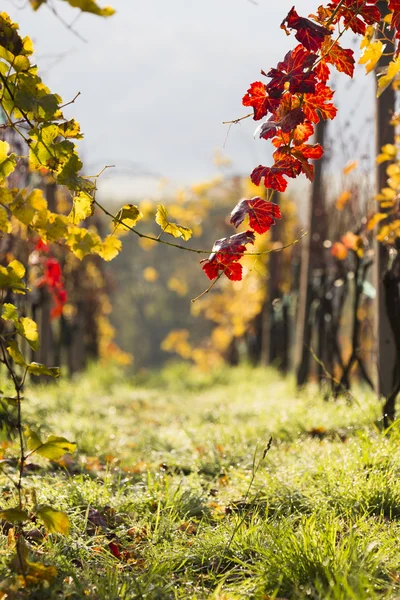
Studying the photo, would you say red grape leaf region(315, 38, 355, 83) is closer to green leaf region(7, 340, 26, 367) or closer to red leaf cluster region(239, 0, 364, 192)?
red leaf cluster region(239, 0, 364, 192)

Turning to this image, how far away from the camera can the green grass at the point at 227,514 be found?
171 centimetres

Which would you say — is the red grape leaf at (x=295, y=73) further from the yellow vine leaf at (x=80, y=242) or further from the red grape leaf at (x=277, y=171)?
the yellow vine leaf at (x=80, y=242)

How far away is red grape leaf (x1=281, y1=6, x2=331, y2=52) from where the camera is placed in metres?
1.78

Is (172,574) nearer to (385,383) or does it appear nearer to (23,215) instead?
(23,215)

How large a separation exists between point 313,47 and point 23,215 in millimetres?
958

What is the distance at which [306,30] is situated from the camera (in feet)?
5.86

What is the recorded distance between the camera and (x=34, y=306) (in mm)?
5574

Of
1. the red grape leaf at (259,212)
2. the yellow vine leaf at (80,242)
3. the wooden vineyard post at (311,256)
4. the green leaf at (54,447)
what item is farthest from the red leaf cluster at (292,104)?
the wooden vineyard post at (311,256)

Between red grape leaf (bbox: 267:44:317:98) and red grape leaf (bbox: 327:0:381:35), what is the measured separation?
250 mm

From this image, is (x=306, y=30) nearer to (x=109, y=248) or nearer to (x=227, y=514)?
(x=109, y=248)

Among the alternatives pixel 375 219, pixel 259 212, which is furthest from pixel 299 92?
pixel 375 219

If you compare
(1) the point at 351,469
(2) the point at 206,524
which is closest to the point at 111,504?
(2) the point at 206,524

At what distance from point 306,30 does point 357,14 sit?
28 cm

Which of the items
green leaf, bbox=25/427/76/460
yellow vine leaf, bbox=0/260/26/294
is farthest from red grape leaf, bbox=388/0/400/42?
green leaf, bbox=25/427/76/460
